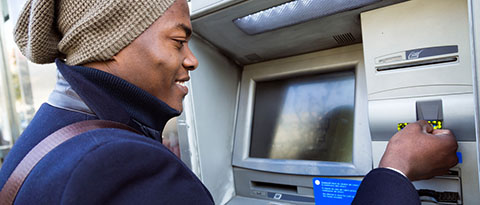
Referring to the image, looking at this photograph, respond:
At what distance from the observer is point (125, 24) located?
76 centimetres

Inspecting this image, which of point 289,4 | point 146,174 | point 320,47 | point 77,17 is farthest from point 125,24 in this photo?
point 320,47

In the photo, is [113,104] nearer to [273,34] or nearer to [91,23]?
[91,23]

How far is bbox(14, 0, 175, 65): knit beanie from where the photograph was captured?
0.75 m

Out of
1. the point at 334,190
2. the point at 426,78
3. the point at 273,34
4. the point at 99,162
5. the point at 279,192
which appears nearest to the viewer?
the point at 99,162

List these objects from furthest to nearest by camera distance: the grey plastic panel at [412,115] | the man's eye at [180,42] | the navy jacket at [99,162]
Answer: the grey plastic panel at [412,115] → the man's eye at [180,42] → the navy jacket at [99,162]

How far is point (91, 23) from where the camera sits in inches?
29.1

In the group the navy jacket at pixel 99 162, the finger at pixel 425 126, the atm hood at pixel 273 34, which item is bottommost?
the finger at pixel 425 126

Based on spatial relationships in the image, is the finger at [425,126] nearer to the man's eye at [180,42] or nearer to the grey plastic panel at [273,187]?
the grey plastic panel at [273,187]

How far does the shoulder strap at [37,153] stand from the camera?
626 mm

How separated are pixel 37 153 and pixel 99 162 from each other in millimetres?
192

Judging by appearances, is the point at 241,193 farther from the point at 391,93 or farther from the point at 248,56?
the point at 391,93

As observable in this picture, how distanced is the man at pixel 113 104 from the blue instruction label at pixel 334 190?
1.27 feet

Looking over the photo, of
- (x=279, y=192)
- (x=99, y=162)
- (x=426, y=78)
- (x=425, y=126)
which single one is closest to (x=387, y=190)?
(x=425, y=126)

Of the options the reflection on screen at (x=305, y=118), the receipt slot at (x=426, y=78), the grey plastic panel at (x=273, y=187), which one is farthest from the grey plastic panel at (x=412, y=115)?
the grey plastic panel at (x=273, y=187)
